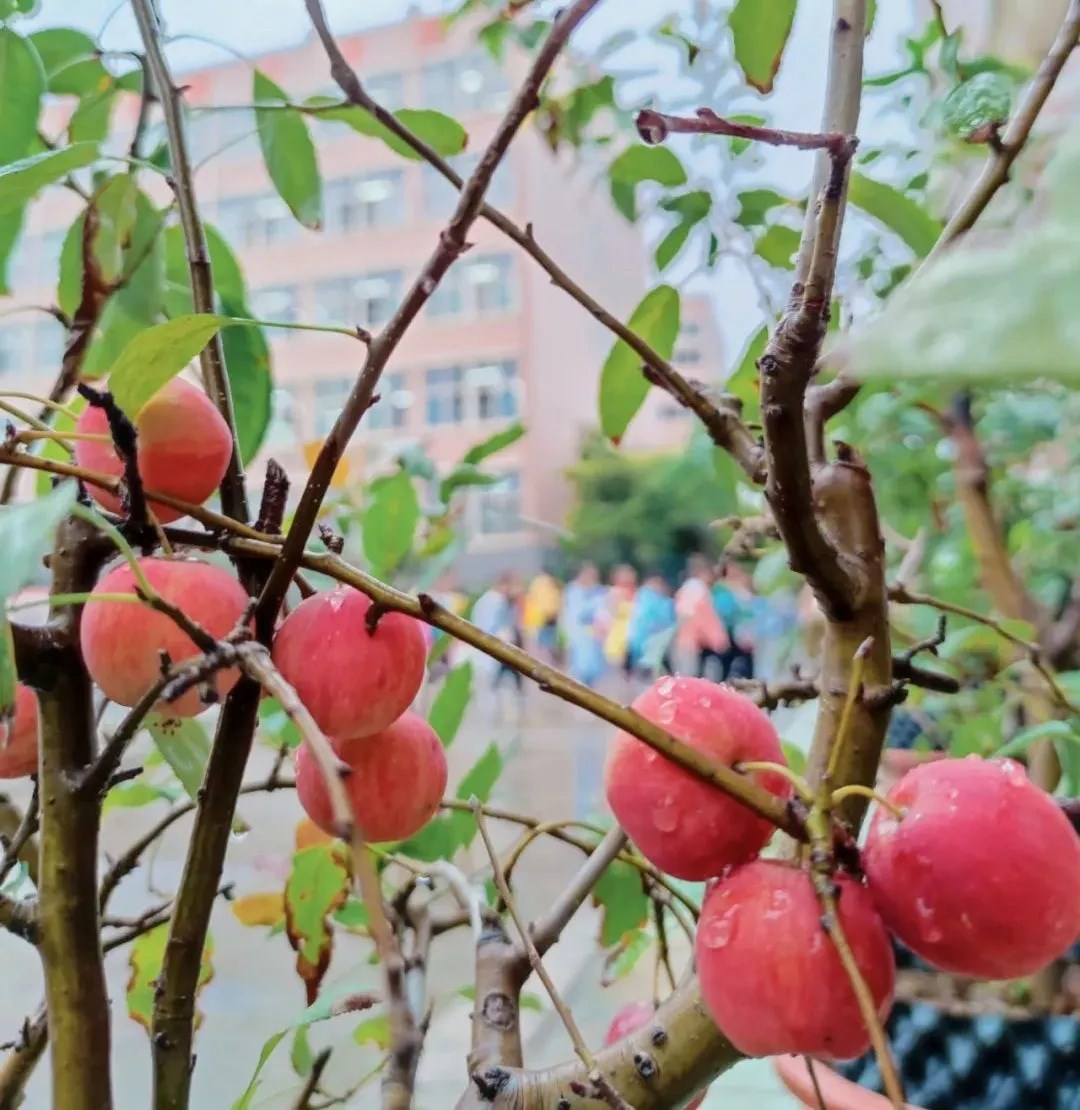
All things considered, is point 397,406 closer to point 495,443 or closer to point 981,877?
point 495,443

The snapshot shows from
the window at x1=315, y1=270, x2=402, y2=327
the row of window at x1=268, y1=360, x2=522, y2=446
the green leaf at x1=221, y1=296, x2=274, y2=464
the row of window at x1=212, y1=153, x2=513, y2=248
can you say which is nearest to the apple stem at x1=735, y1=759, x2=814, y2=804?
the green leaf at x1=221, y1=296, x2=274, y2=464

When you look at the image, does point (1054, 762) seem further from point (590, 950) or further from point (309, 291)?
point (309, 291)

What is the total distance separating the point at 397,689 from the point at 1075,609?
2.23 feet

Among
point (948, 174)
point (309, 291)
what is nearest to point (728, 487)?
point (948, 174)

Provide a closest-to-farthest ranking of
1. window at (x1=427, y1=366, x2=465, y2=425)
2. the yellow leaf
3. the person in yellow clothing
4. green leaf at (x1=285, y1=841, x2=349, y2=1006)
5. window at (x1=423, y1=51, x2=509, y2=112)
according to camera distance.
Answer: green leaf at (x1=285, y1=841, x2=349, y2=1006) → the yellow leaf → window at (x1=423, y1=51, x2=509, y2=112) → the person in yellow clothing → window at (x1=427, y1=366, x2=465, y2=425)

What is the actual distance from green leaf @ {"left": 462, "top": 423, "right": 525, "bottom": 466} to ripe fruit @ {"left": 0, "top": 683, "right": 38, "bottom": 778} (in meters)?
0.28

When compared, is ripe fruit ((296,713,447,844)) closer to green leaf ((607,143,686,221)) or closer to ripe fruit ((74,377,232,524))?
ripe fruit ((74,377,232,524))

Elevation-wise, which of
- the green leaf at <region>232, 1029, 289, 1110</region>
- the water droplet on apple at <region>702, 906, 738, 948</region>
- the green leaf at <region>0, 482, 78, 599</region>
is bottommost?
the green leaf at <region>232, 1029, 289, 1110</region>

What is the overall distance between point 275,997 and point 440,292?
364 cm

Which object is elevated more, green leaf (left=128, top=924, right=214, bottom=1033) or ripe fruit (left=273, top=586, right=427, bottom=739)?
ripe fruit (left=273, top=586, right=427, bottom=739)

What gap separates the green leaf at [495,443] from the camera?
1.68ft

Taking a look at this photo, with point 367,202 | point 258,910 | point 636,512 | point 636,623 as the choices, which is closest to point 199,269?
point 258,910

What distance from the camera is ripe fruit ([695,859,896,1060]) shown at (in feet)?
0.60

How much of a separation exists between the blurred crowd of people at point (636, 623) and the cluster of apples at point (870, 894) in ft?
4.60
